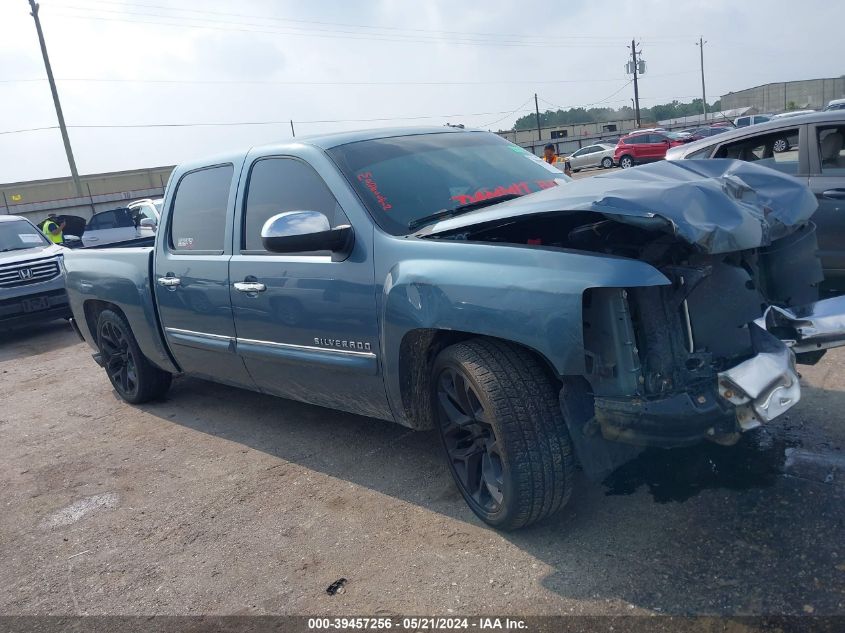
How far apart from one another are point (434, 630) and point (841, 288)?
4.58m

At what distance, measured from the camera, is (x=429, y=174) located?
386 cm

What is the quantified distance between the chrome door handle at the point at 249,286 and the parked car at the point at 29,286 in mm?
6165

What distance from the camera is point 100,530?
376 cm

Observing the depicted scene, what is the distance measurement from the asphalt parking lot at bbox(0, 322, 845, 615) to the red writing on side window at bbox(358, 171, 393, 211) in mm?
1450

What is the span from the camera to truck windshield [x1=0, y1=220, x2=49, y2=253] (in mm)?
10336

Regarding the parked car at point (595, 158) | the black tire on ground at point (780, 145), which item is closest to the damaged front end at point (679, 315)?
the black tire on ground at point (780, 145)

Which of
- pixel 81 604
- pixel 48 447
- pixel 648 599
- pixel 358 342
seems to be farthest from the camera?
pixel 48 447

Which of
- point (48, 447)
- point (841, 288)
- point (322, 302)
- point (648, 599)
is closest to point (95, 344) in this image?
point (48, 447)

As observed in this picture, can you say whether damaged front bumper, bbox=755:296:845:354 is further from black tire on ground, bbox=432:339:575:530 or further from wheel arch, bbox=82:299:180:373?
wheel arch, bbox=82:299:180:373

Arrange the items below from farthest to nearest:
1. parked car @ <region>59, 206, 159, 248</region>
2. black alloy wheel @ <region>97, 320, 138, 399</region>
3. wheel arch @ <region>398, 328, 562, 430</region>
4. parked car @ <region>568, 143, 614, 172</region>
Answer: parked car @ <region>568, 143, 614, 172</region> → parked car @ <region>59, 206, 159, 248</region> → black alloy wheel @ <region>97, 320, 138, 399</region> → wheel arch @ <region>398, 328, 562, 430</region>

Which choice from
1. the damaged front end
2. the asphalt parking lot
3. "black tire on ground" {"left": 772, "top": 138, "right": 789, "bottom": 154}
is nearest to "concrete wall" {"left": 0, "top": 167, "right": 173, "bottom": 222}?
the asphalt parking lot

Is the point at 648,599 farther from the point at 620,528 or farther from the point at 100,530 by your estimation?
the point at 100,530

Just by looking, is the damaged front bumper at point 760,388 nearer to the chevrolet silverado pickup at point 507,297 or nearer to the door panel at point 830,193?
the chevrolet silverado pickup at point 507,297

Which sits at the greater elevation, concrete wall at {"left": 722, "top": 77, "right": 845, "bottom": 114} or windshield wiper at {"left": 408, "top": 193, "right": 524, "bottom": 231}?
concrete wall at {"left": 722, "top": 77, "right": 845, "bottom": 114}
